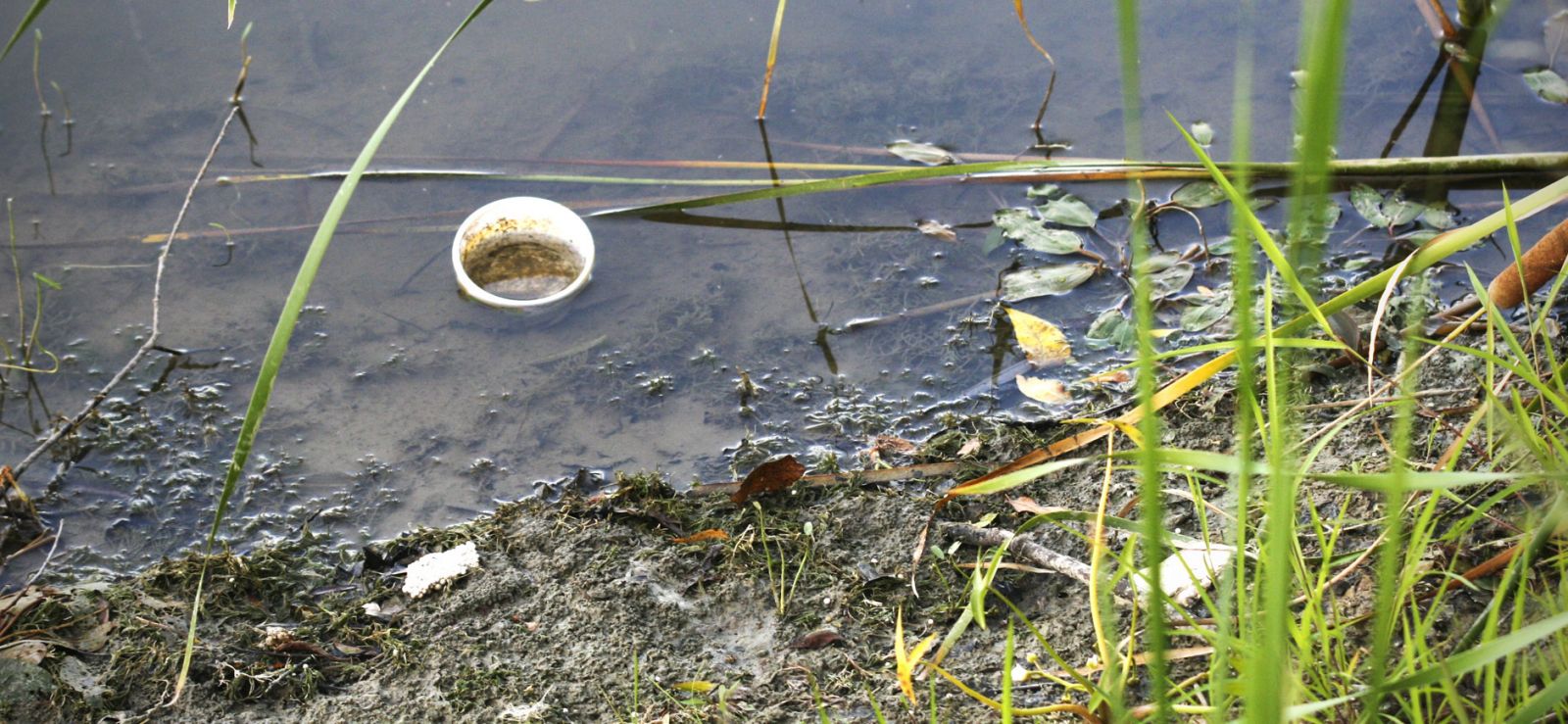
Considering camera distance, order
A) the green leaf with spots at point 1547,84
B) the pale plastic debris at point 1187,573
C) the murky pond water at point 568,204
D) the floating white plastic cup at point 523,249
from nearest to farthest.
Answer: the pale plastic debris at point 1187,573
the murky pond water at point 568,204
the floating white plastic cup at point 523,249
the green leaf with spots at point 1547,84

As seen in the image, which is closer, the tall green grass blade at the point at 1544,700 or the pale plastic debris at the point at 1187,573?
the tall green grass blade at the point at 1544,700

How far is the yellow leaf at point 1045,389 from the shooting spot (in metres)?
2.77

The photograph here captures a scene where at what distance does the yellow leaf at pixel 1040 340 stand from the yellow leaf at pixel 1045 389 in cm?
7

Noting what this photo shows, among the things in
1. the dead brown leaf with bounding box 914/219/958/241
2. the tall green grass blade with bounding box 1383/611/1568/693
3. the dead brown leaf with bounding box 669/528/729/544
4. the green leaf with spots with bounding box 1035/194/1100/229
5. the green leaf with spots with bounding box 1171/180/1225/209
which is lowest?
the dead brown leaf with bounding box 669/528/729/544

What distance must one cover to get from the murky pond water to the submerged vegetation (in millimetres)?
95

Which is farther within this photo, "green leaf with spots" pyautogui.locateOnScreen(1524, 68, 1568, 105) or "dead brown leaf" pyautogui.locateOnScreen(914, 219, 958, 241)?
"green leaf with spots" pyautogui.locateOnScreen(1524, 68, 1568, 105)

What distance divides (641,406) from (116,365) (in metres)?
1.46

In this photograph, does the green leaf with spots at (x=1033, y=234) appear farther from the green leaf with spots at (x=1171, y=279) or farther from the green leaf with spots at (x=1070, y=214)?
the green leaf with spots at (x=1171, y=279)

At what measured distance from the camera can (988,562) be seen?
79.4 inches

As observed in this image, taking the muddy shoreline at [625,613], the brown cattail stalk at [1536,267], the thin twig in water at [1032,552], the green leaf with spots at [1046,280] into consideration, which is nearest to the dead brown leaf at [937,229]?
the green leaf with spots at [1046,280]

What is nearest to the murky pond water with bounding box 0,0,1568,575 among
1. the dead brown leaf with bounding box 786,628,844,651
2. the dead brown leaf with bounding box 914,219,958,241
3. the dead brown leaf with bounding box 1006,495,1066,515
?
the dead brown leaf with bounding box 914,219,958,241

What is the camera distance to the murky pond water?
276cm

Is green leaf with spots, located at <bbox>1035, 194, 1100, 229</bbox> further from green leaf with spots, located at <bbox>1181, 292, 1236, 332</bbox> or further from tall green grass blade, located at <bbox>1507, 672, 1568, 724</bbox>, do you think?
tall green grass blade, located at <bbox>1507, 672, 1568, 724</bbox>

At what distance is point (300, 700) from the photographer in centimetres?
196
